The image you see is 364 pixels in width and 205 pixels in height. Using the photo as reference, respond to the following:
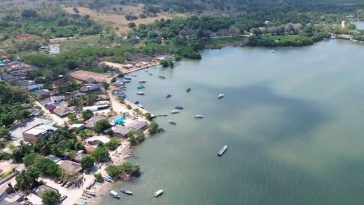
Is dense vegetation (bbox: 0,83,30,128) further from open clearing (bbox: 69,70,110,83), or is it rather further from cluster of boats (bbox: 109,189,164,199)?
cluster of boats (bbox: 109,189,164,199)

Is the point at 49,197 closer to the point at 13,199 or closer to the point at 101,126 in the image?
the point at 13,199

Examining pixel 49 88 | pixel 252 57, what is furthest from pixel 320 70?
pixel 49 88

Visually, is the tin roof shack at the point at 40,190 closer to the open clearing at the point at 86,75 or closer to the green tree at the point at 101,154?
the green tree at the point at 101,154

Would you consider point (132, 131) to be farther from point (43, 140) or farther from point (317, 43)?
point (317, 43)

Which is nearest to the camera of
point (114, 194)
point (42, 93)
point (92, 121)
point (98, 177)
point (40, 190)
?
point (40, 190)

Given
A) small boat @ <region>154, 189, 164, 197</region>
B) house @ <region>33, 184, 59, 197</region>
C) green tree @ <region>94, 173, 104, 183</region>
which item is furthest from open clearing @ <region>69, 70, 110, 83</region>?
small boat @ <region>154, 189, 164, 197</region>

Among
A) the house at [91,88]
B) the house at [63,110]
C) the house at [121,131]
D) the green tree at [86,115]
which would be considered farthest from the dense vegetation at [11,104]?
the house at [121,131]

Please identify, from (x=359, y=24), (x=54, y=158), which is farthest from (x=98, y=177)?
(x=359, y=24)
